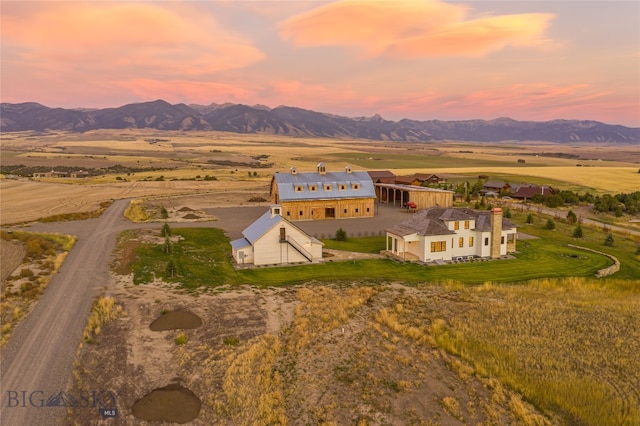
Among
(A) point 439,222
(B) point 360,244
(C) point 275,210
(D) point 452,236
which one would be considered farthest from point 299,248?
(D) point 452,236

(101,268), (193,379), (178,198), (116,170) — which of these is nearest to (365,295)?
(193,379)

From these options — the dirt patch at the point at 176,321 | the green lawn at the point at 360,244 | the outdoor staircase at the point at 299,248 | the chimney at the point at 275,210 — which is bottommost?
the dirt patch at the point at 176,321

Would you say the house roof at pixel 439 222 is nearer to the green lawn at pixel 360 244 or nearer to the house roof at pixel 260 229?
the green lawn at pixel 360 244

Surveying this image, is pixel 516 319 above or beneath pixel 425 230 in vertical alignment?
beneath

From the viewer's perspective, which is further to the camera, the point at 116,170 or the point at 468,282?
the point at 116,170

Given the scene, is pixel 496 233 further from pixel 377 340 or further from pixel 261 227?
pixel 377 340

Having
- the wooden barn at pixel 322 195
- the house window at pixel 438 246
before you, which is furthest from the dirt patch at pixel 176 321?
the wooden barn at pixel 322 195

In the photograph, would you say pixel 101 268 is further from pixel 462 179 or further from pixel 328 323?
pixel 462 179
